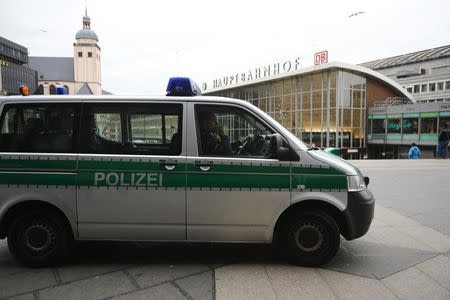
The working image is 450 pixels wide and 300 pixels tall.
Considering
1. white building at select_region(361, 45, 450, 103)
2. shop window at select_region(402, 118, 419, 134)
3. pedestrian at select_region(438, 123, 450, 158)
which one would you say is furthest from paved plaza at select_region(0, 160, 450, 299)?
white building at select_region(361, 45, 450, 103)

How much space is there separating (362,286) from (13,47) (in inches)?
3946

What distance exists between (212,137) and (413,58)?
A: 88.6 meters

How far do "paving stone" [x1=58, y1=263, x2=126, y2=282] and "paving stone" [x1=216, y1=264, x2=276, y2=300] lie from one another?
49.1 inches

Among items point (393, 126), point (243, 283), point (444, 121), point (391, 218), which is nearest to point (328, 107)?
point (393, 126)

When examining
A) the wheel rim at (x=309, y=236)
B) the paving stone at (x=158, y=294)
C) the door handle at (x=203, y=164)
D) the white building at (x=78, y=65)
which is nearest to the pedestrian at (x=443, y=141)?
the wheel rim at (x=309, y=236)

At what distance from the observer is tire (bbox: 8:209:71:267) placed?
4336mm

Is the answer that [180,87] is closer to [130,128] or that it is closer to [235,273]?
[130,128]

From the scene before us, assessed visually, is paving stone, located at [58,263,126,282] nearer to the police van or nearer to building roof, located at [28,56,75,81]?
the police van

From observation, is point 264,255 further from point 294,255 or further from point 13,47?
point 13,47

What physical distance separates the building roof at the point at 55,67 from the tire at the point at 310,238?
5393 inches

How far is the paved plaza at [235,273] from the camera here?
3719mm

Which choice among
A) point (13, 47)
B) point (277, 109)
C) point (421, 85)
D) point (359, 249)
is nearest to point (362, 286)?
point (359, 249)

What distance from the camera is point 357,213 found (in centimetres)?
427

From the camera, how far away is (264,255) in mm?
4754
